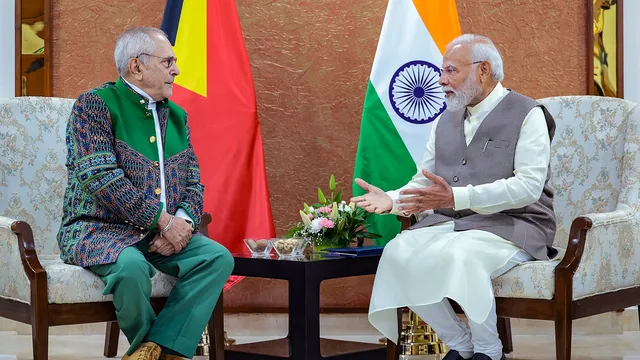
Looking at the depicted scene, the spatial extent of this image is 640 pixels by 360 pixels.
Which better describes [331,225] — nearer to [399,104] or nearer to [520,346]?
[399,104]

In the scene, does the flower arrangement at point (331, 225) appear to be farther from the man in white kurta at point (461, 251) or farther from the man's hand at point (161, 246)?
the man's hand at point (161, 246)

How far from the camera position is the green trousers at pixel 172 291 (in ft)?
9.53

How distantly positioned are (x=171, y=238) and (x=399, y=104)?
1468 millimetres

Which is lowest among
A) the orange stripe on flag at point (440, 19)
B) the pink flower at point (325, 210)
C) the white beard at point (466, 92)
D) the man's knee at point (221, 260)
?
the man's knee at point (221, 260)

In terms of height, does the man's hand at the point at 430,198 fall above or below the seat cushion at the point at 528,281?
above

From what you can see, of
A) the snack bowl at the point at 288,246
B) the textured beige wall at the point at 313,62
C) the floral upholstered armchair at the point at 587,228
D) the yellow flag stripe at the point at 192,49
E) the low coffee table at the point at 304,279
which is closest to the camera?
the floral upholstered armchair at the point at 587,228

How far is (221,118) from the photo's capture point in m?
4.06

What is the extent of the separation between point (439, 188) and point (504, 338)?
4.38ft

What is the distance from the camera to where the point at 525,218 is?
10.3 feet

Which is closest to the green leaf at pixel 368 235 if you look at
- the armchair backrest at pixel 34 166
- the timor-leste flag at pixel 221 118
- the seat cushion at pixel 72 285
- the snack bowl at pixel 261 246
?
the snack bowl at pixel 261 246

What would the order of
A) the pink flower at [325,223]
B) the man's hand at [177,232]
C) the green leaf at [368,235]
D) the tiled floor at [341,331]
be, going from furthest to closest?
1. the tiled floor at [341,331]
2. the green leaf at [368,235]
3. the pink flower at [325,223]
4. the man's hand at [177,232]

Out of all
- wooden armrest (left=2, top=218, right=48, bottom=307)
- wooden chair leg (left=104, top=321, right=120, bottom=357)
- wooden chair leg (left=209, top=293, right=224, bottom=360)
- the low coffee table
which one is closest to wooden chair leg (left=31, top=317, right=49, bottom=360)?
wooden armrest (left=2, top=218, right=48, bottom=307)

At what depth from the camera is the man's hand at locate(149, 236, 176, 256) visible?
3129 millimetres

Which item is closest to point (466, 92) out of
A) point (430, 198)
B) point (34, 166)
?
point (430, 198)
